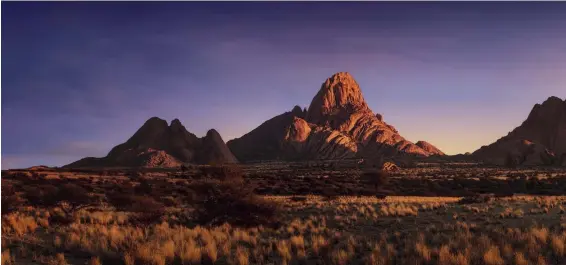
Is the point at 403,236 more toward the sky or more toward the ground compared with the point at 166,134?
more toward the ground

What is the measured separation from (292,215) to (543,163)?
134022 millimetres

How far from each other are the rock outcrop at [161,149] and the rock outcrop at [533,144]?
9494cm

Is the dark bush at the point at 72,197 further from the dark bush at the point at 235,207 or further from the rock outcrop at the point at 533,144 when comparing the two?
the rock outcrop at the point at 533,144

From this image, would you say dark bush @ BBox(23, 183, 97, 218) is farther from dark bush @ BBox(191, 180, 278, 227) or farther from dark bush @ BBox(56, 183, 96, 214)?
dark bush @ BBox(191, 180, 278, 227)

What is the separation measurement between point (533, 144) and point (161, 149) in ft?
425

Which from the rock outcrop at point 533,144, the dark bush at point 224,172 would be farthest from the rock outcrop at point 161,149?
the dark bush at point 224,172

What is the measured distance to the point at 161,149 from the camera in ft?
493

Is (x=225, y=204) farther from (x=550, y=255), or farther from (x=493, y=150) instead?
(x=493, y=150)

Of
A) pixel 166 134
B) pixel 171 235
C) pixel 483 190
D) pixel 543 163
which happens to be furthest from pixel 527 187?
pixel 166 134

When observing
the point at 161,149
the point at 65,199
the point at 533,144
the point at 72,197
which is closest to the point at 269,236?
the point at 72,197

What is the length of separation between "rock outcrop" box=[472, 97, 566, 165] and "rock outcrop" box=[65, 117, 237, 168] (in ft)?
311

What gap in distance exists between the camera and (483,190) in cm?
5472

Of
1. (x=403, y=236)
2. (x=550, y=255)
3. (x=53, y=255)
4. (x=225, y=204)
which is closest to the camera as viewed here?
(x=550, y=255)

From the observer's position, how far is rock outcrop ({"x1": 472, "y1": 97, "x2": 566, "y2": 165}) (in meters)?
148
